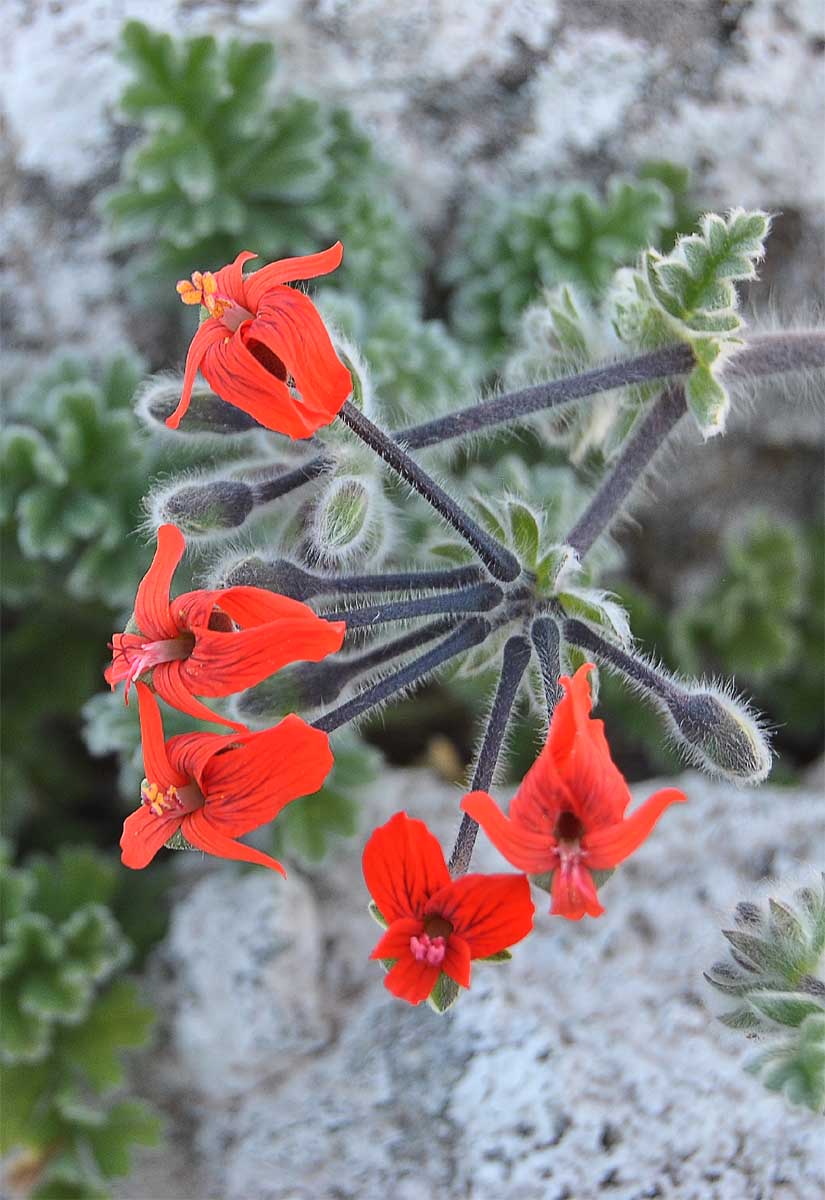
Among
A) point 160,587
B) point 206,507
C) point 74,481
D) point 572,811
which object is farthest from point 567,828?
point 74,481

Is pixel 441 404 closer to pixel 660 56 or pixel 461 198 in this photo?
pixel 461 198

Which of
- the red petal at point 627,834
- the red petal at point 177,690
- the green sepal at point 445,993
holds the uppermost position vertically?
the red petal at point 177,690

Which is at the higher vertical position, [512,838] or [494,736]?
[512,838]

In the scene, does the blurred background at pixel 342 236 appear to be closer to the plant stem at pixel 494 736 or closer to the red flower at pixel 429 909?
the plant stem at pixel 494 736

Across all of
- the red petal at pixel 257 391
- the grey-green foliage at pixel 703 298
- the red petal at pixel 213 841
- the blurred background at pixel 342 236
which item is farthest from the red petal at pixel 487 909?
the blurred background at pixel 342 236

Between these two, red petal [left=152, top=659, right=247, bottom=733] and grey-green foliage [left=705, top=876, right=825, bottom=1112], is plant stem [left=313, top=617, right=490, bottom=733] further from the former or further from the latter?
grey-green foliage [left=705, top=876, right=825, bottom=1112]

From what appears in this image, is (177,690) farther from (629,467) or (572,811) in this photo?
(629,467)
